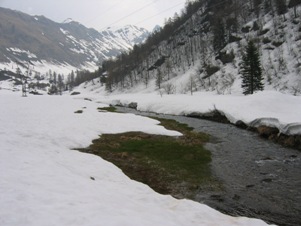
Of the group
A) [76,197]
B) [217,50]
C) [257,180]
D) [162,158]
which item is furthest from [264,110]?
[217,50]

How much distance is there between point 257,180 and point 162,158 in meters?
7.21

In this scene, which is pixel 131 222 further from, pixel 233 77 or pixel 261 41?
pixel 261 41

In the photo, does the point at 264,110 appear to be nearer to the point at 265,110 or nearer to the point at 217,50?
the point at 265,110

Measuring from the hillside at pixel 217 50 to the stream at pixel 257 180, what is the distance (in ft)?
146

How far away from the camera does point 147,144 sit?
25.5 m

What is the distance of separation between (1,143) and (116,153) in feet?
26.5

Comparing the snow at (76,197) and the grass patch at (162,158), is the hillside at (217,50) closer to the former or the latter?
the grass patch at (162,158)

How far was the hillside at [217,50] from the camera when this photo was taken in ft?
287

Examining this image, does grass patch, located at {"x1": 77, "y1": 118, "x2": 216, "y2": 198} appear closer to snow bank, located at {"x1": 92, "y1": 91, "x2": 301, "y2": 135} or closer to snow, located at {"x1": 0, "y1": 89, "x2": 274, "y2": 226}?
snow, located at {"x1": 0, "y1": 89, "x2": 274, "y2": 226}

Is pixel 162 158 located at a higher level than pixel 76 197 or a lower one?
lower

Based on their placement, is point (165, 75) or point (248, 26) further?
point (165, 75)

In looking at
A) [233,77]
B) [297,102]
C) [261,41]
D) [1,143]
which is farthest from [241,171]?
[261,41]

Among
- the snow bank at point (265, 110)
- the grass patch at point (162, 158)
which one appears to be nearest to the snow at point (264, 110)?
the snow bank at point (265, 110)

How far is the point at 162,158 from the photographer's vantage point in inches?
850
